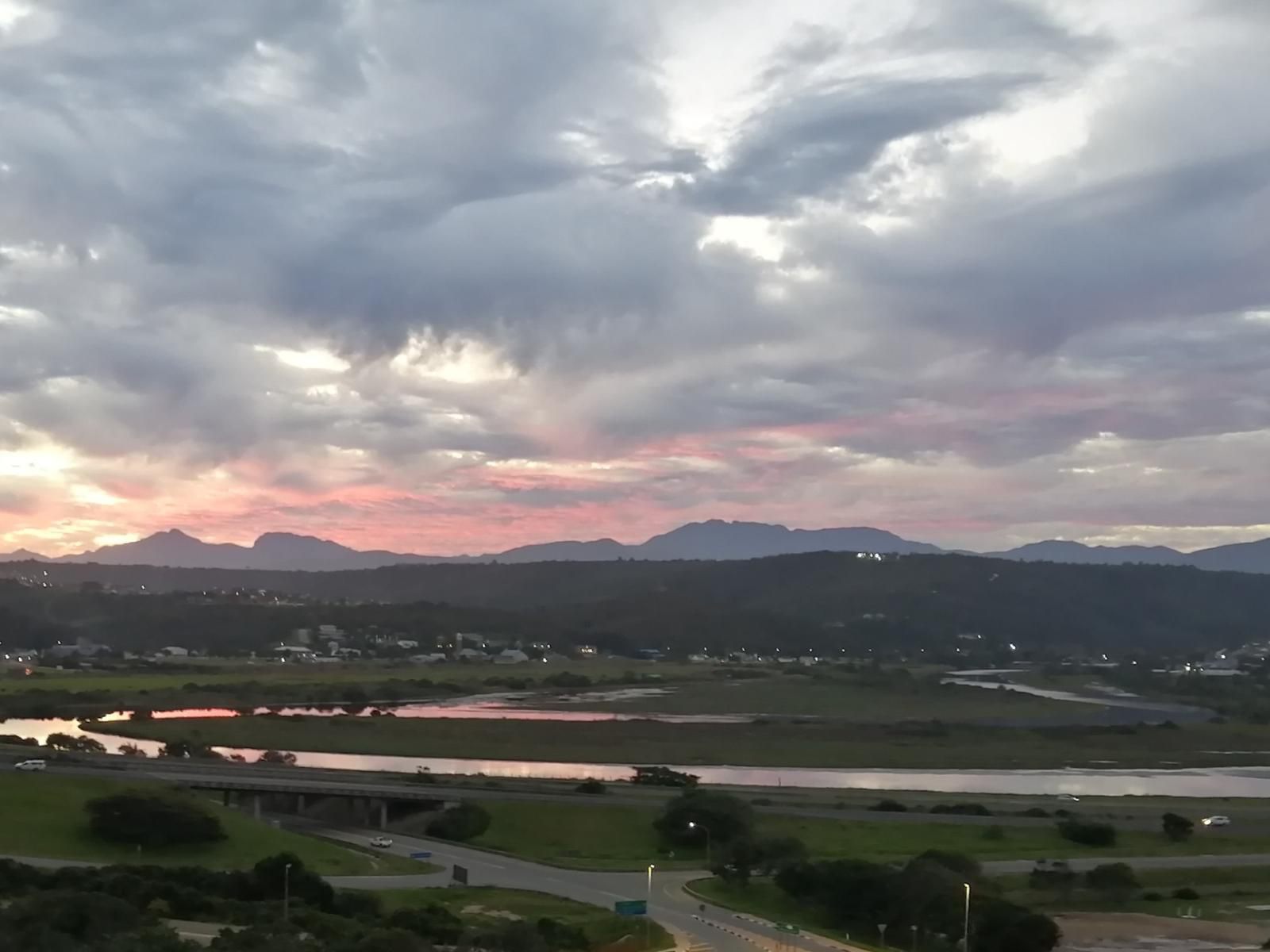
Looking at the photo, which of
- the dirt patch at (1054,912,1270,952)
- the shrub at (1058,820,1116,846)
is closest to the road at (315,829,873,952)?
the dirt patch at (1054,912,1270,952)

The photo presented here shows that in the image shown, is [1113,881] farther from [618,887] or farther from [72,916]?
[72,916]

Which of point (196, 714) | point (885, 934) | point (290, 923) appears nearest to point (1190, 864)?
point (885, 934)

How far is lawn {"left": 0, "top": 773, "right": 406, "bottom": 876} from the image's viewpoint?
139ft

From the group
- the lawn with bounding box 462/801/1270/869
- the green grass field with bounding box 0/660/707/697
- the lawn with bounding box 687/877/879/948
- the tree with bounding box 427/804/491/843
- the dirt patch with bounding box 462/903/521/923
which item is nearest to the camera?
the dirt patch with bounding box 462/903/521/923

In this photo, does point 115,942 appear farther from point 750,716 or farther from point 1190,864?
point 750,716

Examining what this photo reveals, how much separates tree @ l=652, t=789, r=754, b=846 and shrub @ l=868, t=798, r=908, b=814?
7346 mm

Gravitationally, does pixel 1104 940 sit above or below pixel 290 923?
below

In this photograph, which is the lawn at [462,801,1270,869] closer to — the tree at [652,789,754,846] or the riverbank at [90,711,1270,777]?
the tree at [652,789,754,846]

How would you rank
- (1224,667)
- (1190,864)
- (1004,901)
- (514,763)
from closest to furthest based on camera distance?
(1004,901)
(1190,864)
(514,763)
(1224,667)

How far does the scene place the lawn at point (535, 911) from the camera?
1197 inches

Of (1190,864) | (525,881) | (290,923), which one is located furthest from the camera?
(1190,864)

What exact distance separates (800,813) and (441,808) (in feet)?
47.1

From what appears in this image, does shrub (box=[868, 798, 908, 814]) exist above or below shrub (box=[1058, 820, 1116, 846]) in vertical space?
above

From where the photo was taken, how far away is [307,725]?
3561 inches
